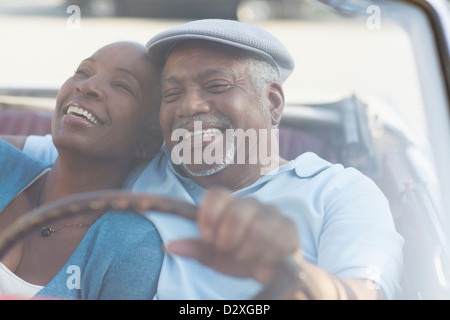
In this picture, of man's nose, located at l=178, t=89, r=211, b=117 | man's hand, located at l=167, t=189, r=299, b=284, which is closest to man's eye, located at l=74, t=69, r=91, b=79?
man's nose, located at l=178, t=89, r=211, b=117

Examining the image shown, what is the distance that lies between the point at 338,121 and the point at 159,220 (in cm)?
113

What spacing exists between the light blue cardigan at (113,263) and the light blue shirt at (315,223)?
0.04 m

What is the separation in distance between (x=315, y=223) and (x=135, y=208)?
585mm

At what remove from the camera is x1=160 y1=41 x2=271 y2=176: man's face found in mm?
1531

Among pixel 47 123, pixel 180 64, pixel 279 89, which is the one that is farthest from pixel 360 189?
pixel 47 123

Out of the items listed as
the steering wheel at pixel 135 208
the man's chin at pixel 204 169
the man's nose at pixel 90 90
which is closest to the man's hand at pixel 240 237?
the steering wheel at pixel 135 208

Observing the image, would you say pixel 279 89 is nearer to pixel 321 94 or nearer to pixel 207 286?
pixel 207 286

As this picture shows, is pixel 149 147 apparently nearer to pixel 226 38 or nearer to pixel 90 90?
pixel 90 90

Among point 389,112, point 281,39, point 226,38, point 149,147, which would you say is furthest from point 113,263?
point 389,112

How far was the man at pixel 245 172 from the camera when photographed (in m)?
1.26

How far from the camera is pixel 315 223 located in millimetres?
1415

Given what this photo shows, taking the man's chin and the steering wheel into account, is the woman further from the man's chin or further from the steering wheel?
the steering wheel
